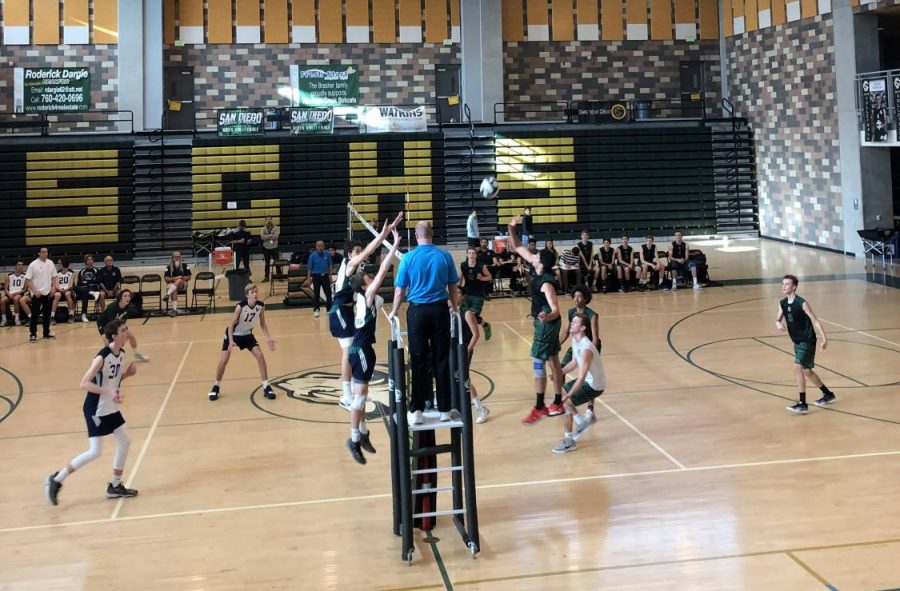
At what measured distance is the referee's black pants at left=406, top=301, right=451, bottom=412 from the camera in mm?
7625

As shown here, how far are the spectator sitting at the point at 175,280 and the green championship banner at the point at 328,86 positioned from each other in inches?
408

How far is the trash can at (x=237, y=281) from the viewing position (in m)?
20.9

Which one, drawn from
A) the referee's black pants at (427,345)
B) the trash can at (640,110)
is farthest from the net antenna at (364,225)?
the trash can at (640,110)

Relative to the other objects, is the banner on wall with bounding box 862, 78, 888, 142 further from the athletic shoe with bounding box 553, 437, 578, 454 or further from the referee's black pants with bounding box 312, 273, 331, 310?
the athletic shoe with bounding box 553, 437, 578, 454

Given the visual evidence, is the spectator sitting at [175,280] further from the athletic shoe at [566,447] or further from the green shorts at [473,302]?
the athletic shoe at [566,447]

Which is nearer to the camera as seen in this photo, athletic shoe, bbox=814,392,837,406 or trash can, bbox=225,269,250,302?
athletic shoe, bbox=814,392,837,406

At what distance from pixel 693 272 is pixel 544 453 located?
1234 centimetres

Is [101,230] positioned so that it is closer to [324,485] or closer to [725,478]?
[324,485]

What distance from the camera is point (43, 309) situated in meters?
16.9

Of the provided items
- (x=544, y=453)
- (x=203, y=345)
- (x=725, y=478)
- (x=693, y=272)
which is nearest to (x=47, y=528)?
(x=544, y=453)

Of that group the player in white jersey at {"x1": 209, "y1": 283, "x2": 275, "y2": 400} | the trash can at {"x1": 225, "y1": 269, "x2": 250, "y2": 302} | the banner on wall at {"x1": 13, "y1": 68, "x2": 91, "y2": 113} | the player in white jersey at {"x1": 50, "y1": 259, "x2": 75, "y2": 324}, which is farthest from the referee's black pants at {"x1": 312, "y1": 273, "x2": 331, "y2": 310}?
the banner on wall at {"x1": 13, "y1": 68, "x2": 91, "y2": 113}

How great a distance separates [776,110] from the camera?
28.4m

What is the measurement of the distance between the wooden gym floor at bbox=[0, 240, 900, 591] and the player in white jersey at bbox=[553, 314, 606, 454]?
0.83 ft

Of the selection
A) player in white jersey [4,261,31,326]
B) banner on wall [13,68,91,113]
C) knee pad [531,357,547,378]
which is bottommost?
knee pad [531,357,547,378]
